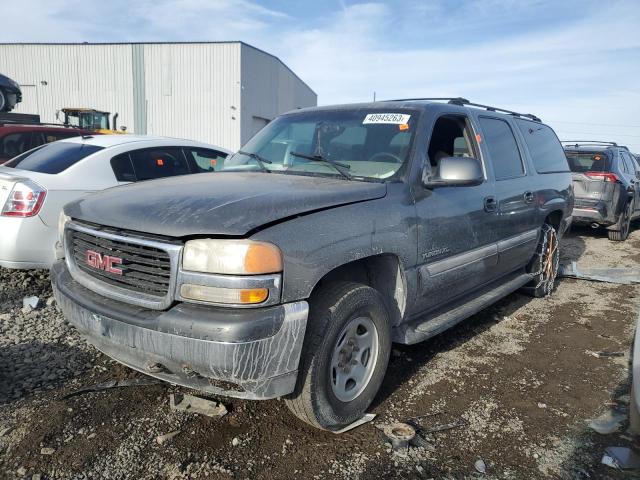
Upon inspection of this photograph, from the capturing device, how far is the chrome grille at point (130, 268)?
7.46 feet

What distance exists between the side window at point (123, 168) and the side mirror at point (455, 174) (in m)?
3.56

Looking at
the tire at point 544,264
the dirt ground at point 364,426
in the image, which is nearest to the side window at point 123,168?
the dirt ground at point 364,426

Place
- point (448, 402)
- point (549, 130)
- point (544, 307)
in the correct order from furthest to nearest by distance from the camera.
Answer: point (549, 130), point (544, 307), point (448, 402)

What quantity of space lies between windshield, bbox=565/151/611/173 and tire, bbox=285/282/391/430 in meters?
7.73

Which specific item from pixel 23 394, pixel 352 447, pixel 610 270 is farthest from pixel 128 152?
pixel 610 270

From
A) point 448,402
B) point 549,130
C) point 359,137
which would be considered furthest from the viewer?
point 549,130

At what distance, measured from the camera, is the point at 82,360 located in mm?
3453

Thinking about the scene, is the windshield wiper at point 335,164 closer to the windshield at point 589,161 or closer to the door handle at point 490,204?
the door handle at point 490,204

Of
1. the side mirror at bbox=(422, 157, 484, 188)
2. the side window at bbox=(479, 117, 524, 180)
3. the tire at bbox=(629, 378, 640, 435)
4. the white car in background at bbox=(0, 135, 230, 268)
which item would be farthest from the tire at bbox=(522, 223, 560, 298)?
the white car in background at bbox=(0, 135, 230, 268)

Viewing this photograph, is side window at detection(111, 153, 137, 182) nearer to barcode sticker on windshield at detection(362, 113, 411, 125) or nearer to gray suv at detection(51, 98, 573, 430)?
gray suv at detection(51, 98, 573, 430)

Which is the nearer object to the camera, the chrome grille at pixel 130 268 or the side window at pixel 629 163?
the chrome grille at pixel 130 268

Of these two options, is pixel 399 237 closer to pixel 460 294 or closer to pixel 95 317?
pixel 460 294

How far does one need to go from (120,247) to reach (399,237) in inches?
61.3

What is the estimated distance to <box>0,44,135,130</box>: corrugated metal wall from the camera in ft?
97.1
